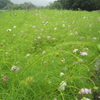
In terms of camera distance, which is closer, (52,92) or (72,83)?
(52,92)

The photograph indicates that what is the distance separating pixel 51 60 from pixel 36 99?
2.30ft

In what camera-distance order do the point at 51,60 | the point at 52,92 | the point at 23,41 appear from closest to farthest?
the point at 52,92
the point at 51,60
the point at 23,41

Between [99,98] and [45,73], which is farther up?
[45,73]

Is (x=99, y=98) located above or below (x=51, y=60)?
below

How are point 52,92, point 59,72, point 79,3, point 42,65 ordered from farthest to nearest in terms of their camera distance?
point 79,3
point 42,65
point 59,72
point 52,92

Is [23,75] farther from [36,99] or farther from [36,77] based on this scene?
[36,99]

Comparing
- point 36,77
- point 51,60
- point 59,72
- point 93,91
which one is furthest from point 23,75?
point 93,91

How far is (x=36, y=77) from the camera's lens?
4.20ft

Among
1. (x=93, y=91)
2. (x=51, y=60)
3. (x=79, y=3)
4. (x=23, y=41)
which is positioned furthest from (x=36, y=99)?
(x=79, y=3)

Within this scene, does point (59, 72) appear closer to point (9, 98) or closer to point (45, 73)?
point (45, 73)

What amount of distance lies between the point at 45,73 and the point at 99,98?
1.79ft

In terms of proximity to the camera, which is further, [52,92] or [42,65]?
[42,65]

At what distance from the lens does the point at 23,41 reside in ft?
9.37

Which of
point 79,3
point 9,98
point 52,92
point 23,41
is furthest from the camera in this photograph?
point 79,3
